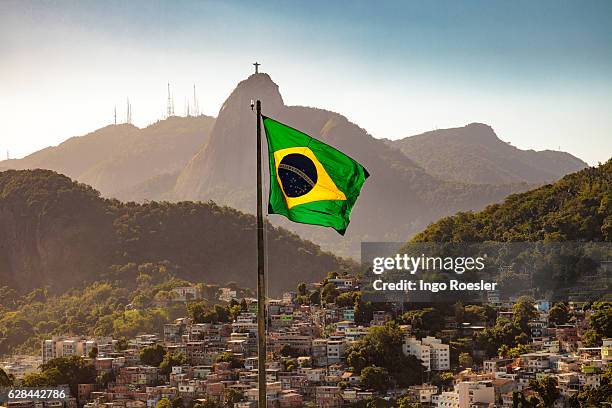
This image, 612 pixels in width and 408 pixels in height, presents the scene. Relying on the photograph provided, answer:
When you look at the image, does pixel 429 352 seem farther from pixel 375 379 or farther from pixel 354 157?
pixel 354 157

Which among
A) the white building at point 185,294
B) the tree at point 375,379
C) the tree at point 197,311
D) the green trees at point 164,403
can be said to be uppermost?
the white building at point 185,294

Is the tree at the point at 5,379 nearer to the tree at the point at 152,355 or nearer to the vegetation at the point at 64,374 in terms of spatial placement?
the vegetation at the point at 64,374

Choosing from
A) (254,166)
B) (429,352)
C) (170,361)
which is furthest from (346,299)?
(254,166)

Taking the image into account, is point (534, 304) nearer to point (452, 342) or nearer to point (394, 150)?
point (452, 342)

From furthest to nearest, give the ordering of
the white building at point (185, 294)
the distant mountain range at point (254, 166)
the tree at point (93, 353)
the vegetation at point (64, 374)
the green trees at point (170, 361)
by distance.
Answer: the distant mountain range at point (254, 166) → the white building at point (185, 294) → the tree at point (93, 353) → the green trees at point (170, 361) → the vegetation at point (64, 374)

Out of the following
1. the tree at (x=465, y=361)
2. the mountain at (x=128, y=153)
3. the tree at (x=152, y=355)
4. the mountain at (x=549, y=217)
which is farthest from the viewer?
the mountain at (x=128, y=153)

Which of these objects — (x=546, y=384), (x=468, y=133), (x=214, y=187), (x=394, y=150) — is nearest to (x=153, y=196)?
(x=214, y=187)

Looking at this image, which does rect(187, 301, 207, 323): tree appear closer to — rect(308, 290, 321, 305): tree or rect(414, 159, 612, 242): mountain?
rect(308, 290, 321, 305): tree

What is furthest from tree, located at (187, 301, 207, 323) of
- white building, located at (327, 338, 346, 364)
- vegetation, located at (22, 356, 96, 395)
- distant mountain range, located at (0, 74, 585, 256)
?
distant mountain range, located at (0, 74, 585, 256)

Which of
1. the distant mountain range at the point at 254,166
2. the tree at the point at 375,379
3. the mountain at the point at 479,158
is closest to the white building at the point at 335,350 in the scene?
the tree at the point at 375,379
